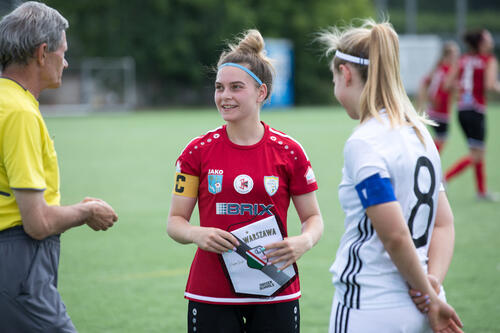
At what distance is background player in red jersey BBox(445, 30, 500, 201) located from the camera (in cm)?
1027

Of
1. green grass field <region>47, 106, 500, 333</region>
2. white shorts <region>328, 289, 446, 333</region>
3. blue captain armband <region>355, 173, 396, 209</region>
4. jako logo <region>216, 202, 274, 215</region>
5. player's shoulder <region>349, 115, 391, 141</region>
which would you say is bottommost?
green grass field <region>47, 106, 500, 333</region>

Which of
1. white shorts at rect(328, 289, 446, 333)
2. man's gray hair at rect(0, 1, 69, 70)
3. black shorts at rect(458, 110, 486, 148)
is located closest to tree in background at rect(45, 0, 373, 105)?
black shorts at rect(458, 110, 486, 148)

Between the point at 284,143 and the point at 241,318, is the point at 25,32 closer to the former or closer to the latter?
the point at 284,143

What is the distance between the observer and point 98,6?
151 feet

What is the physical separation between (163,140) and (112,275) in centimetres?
1443

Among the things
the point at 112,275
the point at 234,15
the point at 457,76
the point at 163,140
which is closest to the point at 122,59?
the point at 234,15

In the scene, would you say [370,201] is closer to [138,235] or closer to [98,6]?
[138,235]

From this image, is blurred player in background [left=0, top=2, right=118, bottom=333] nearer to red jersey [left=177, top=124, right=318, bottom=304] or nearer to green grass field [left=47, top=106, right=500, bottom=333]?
red jersey [left=177, top=124, right=318, bottom=304]

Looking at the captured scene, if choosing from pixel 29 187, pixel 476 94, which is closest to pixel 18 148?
pixel 29 187

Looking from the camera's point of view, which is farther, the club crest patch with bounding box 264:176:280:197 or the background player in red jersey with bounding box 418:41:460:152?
the background player in red jersey with bounding box 418:41:460:152

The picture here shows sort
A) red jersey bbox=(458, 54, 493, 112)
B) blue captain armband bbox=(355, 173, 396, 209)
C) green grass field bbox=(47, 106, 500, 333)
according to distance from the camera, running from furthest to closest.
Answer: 1. red jersey bbox=(458, 54, 493, 112)
2. green grass field bbox=(47, 106, 500, 333)
3. blue captain armband bbox=(355, 173, 396, 209)

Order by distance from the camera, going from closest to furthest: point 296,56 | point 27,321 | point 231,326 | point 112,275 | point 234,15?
point 27,321
point 231,326
point 112,275
point 234,15
point 296,56

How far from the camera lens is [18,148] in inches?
102

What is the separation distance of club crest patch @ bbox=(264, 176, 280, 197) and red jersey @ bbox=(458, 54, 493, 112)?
830 cm
